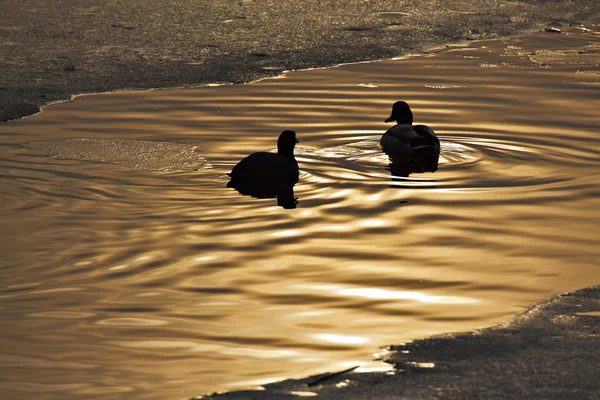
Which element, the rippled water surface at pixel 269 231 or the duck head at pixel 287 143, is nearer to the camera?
the rippled water surface at pixel 269 231

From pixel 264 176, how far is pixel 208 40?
6.86m

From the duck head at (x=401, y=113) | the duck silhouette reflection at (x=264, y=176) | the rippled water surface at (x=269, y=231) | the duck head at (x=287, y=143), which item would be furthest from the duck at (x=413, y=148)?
the duck silhouette reflection at (x=264, y=176)

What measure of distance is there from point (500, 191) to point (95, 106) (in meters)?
5.63

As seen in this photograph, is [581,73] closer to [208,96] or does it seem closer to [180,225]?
[208,96]

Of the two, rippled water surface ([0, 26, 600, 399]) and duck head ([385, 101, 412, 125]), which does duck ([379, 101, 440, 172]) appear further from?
duck head ([385, 101, 412, 125])

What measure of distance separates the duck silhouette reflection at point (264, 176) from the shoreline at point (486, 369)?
13.3 feet

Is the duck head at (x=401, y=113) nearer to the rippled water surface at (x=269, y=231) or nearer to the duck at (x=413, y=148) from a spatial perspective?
the rippled water surface at (x=269, y=231)

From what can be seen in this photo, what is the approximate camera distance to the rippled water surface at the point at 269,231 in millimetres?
6152

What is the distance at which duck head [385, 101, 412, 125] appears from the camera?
12059 mm

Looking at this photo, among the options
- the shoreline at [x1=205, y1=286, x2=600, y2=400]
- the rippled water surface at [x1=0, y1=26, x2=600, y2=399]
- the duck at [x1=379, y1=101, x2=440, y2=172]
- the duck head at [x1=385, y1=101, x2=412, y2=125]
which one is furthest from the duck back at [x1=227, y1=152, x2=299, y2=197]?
the shoreline at [x1=205, y1=286, x2=600, y2=400]

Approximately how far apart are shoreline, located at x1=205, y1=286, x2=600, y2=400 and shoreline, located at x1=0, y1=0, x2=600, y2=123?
790 cm

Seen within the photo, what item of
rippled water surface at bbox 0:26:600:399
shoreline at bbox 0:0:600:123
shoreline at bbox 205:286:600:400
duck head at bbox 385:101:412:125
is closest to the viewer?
shoreline at bbox 205:286:600:400

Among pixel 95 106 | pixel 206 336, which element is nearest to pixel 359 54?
pixel 95 106

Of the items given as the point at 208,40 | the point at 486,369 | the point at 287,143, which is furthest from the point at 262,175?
the point at 208,40
